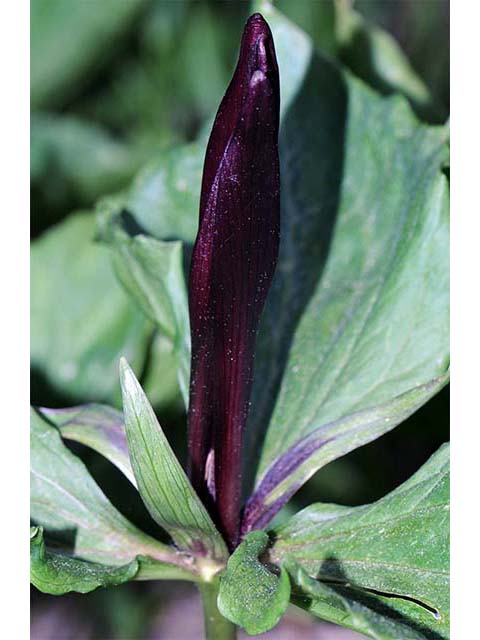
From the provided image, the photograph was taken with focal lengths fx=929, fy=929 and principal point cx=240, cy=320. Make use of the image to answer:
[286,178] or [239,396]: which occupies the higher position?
[286,178]

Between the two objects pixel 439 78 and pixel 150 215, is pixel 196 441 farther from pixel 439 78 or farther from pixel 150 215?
pixel 439 78

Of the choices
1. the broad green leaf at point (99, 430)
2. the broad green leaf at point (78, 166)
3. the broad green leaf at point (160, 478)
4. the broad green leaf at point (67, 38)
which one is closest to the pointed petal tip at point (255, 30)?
the broad green leaf at point (160, 478)

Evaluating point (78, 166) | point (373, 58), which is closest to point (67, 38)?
point (78, 166)

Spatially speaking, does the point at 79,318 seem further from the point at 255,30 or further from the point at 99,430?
the point at 255,30

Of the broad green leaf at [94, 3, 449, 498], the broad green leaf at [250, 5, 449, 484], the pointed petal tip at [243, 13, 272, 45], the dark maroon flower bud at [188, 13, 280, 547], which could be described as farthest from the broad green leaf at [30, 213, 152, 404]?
the pointed petal tip at [243, 13, 272, 45]

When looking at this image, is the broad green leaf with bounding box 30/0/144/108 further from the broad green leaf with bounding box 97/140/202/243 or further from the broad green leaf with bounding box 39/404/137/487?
the broad green leaf with bounding box 39/404/137/487

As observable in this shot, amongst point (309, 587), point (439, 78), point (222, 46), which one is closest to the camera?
point (309, 587)

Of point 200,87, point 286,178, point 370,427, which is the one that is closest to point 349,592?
point 370,427
